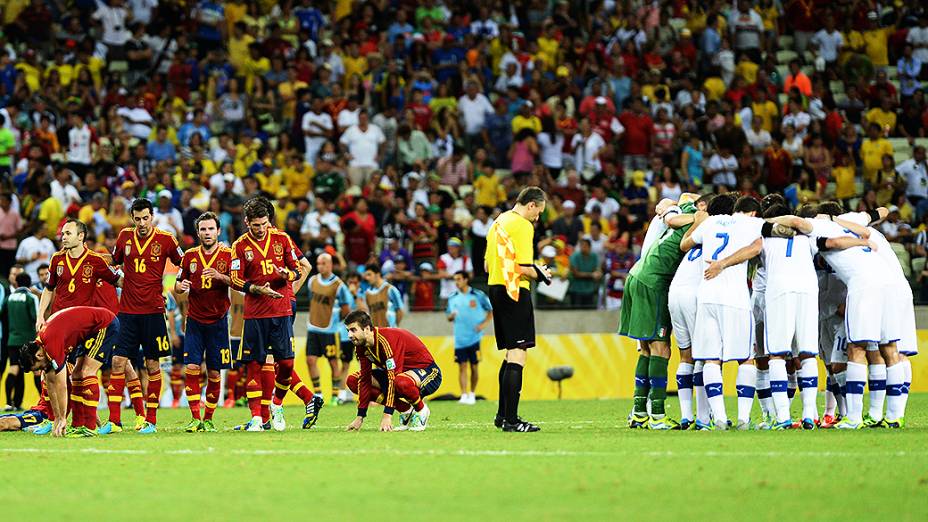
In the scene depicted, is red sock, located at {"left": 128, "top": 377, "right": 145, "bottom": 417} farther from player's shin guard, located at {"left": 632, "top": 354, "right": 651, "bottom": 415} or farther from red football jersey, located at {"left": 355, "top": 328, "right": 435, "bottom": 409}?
player's shin guard, located at {"left": 632, "top": 354, "right": 651, "bottom": 415}

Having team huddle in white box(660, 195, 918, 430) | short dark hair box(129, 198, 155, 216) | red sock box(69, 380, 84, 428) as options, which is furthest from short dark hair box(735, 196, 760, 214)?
red sock box(69, 380, 84, 428)

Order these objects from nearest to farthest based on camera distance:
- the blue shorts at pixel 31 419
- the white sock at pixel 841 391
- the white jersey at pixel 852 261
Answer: the white jersey at pixel 852 261
the white sock at pixel 841 391
the blue shorts at pixel 31 419

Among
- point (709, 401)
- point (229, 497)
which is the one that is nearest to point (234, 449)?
point (229, 497)

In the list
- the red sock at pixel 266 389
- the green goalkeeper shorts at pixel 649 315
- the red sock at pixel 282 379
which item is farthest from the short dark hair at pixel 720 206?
the red sock at pixel 266 389

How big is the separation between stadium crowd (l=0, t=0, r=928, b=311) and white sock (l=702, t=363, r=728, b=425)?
1189 cm

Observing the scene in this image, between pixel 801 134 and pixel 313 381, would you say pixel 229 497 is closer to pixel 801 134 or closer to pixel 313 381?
pixel 313 381

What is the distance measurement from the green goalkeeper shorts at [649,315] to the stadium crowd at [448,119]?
35.5ft

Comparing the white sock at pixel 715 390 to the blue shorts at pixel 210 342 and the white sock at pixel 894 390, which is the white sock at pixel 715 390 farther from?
the blue shorts at pixel 210 342

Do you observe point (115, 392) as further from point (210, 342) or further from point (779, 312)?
point (779, 312)

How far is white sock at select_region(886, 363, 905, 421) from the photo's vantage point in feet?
50.3

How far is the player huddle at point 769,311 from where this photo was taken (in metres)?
14.9

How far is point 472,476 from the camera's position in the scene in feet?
34.5

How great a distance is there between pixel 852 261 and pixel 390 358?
16.2ft

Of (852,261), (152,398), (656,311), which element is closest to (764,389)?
(656,311)
